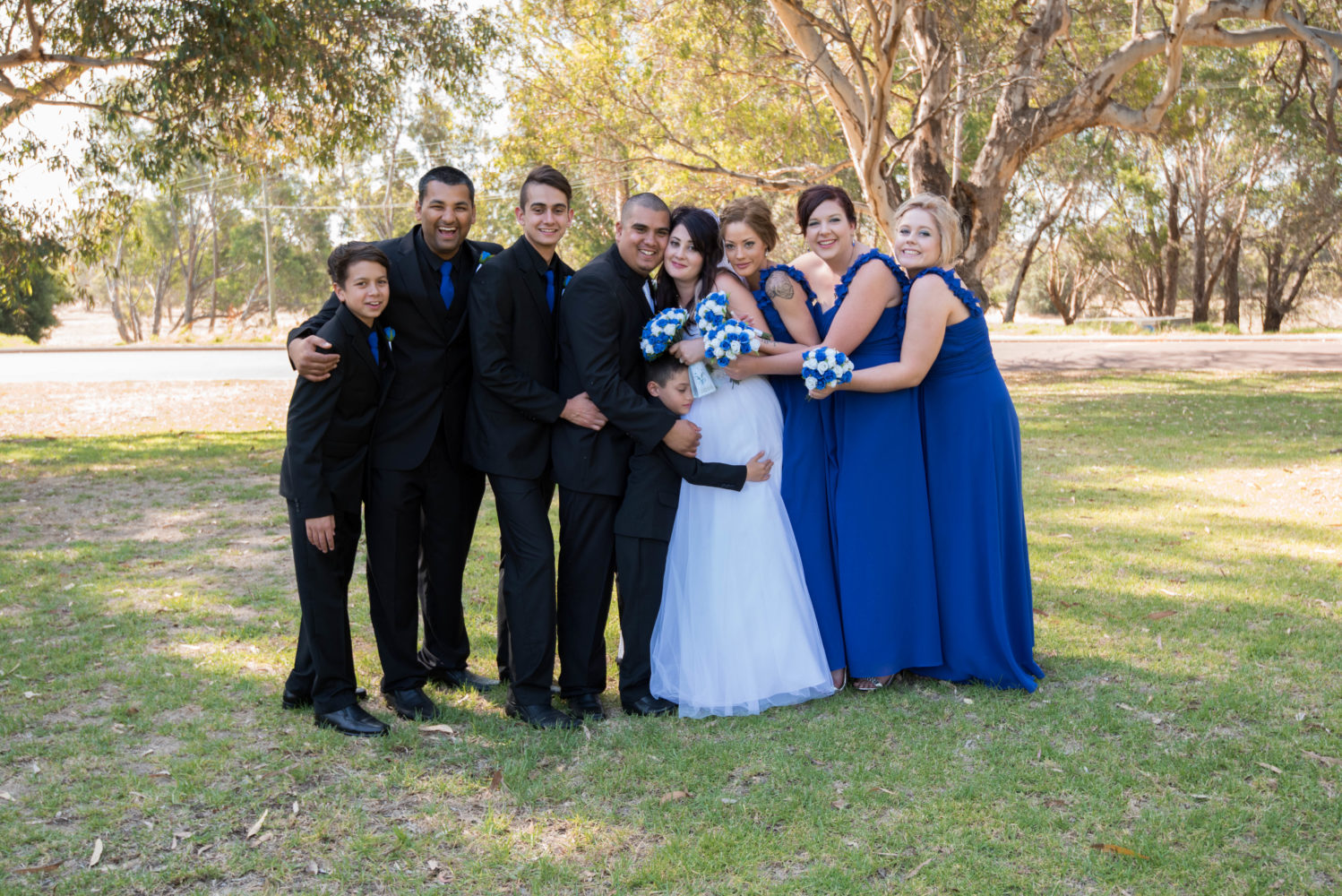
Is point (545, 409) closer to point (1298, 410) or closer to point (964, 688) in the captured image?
point (964, 688)

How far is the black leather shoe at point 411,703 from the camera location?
15.9ft

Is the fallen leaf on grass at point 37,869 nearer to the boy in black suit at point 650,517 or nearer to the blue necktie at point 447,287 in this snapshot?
the boy in black suit at point 650,517

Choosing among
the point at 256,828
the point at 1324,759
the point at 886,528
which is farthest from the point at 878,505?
the point at 256,828

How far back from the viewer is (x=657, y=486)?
492 centimetres

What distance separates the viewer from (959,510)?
201 inches

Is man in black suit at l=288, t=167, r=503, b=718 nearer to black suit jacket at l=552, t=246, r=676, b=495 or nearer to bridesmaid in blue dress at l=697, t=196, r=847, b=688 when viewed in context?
black suit jacket at l=552, t=246, r=676, b=495

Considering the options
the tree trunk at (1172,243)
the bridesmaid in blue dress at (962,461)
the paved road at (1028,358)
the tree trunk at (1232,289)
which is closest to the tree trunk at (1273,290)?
the tree trunk at (1232,289)

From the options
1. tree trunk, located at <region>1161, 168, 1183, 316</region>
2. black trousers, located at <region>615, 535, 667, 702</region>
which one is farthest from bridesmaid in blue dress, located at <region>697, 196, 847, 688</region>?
tree trunk, located at <region>1161, 168, 1183, 316</region>

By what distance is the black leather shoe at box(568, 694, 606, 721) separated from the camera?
15.8 ft

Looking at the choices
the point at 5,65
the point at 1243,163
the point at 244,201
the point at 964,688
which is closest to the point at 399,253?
the point at 964,688

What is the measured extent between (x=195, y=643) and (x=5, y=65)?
8.14 m

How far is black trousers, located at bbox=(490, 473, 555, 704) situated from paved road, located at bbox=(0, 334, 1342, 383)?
18.6 meters

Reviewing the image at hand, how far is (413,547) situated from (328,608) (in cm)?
49

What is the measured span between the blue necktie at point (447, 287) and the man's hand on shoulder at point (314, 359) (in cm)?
64
